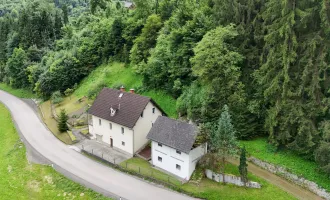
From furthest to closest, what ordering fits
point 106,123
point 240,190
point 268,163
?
point 106,123 → point 268,163 → point 240,190

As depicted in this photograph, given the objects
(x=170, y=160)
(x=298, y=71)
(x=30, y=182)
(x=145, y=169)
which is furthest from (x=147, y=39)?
(x=30, y=182)

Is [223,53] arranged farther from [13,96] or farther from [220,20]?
[13,96]

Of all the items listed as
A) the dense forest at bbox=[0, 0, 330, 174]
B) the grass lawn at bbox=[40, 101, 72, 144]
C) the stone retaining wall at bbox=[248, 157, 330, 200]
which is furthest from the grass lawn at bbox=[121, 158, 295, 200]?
the grass lawn at bbox=[40, 101, 72, 144]

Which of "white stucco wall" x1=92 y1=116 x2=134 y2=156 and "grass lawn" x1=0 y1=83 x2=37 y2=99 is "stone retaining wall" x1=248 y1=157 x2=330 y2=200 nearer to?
"white stucco wall" x1=92 y1=116 x2=134 y2=156

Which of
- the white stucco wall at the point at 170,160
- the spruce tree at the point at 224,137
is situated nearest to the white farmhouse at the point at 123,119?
the white stucco wall at the point at 170,160

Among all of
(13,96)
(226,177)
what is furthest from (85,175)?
(13,96)

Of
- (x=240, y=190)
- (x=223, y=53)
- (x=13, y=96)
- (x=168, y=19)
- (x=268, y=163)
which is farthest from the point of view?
(x=13, y=96)

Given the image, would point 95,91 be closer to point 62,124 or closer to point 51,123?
point 51,123

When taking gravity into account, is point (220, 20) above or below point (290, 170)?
above
